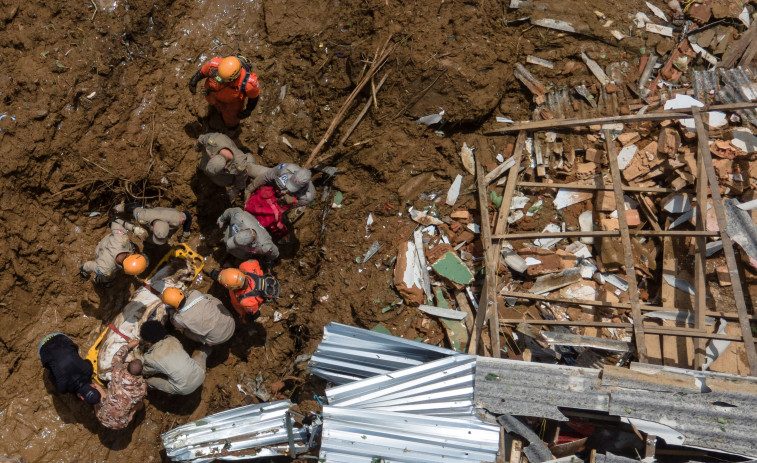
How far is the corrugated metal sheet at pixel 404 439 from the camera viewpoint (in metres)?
5.82

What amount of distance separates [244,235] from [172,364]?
201cm

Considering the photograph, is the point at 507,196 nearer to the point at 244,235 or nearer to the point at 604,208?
the point at 604,208

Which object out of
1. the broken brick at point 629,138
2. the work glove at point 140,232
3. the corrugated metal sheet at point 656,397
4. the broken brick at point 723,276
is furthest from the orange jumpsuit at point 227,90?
the broken brick at point 723,276

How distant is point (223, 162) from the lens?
6.46 metres

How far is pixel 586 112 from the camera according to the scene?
7754 mm

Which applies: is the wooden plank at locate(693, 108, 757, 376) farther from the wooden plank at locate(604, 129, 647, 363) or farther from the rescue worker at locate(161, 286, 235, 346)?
the rescue worker at locate(161, 286, 235, 346)

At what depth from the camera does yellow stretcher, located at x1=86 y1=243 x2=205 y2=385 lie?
6660mm

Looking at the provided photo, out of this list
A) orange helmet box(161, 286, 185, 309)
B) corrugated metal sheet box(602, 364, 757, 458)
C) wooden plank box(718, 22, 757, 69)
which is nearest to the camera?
corrugated metal sheet box(602, 364, 757, 458)

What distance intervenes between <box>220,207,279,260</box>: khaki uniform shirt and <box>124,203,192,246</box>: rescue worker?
62 centimetres

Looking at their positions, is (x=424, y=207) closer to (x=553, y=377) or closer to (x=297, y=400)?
(x=553, y=377)

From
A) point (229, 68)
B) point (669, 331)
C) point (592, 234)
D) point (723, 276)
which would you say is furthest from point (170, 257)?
point (723, 276)

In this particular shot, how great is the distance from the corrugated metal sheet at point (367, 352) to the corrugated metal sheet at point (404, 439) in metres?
0.60

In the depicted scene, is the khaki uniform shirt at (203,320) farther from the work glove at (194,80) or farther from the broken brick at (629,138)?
the broken brick at (629,138)

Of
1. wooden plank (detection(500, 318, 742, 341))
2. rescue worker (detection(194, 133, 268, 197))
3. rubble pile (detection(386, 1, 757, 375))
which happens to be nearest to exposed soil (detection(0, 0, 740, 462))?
Result: rubble pile (detection(386, 1, 757, 375))
